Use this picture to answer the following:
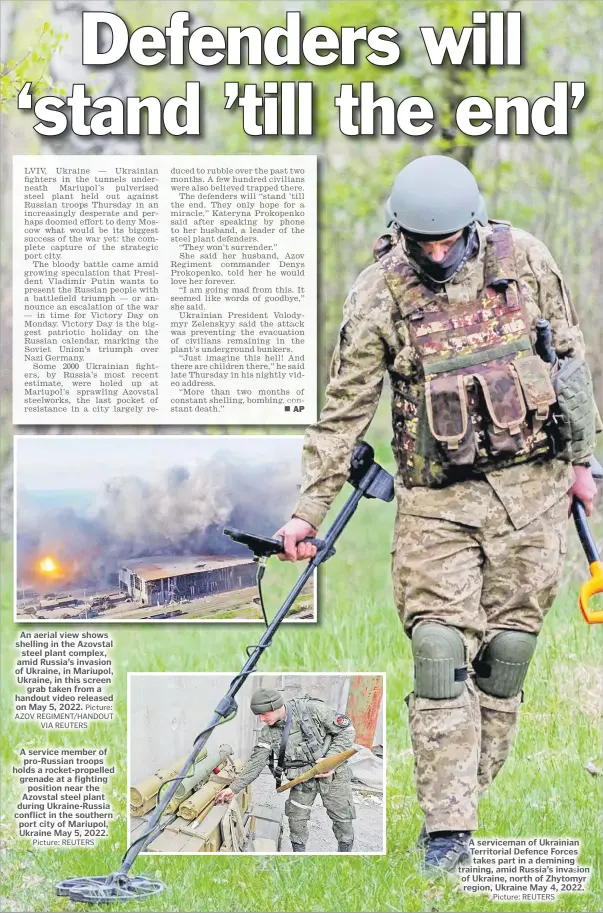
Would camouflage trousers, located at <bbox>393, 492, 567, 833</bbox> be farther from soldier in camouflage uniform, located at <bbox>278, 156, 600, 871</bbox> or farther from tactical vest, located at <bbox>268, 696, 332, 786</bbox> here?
tactical vest, located at <bbox>268, 696, 332, 786</bbox>

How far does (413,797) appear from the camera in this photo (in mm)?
5543

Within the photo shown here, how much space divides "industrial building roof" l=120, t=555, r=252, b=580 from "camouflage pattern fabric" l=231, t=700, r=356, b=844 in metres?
0.58

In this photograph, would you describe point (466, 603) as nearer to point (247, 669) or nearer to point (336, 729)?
point (336, 729)

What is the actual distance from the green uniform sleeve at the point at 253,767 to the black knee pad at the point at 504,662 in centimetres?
80

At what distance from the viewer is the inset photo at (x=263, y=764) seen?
543 centimetres

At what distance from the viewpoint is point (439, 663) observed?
5051mm

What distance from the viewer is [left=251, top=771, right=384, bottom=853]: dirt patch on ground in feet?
17.8

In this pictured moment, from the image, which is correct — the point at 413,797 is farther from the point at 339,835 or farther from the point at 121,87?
the point at 121,87

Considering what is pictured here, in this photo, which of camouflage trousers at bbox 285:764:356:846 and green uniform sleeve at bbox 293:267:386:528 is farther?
camouflage trousers at bbox 285:764:356:846

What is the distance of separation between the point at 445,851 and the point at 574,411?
5.16 ft

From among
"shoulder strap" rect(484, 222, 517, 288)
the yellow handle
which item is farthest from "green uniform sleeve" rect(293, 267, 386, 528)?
the yellow handle

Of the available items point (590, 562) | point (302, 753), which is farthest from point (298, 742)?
point (590, 562)

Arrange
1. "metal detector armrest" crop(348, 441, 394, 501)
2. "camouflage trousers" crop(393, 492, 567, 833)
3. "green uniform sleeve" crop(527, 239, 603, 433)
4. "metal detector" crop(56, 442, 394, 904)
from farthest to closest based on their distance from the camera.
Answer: "metal detector armrest" crop(348, 441, 394, 501)
"metal detector" crop(56, 442, 394, 904)
"green uniform sleeve" crop(527, 239, 603, 433)
"camouflage trousers" crop(393, 492, 567, 833)

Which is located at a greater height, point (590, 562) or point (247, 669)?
point (590, 562)
